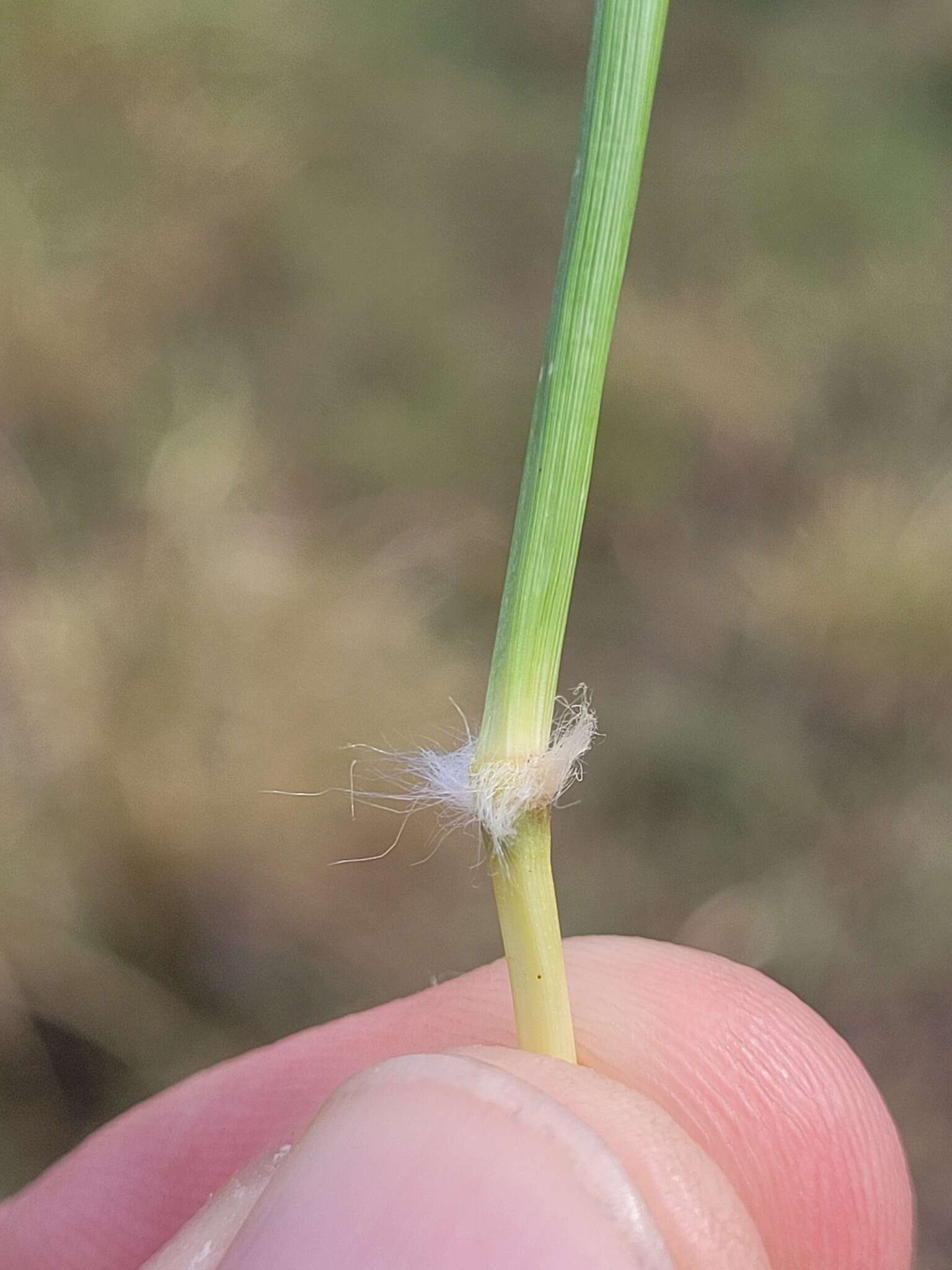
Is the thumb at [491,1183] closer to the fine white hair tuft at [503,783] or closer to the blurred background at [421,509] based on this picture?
the fine white hair tuft at [503,783]

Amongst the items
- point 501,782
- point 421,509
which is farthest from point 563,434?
point 421,509

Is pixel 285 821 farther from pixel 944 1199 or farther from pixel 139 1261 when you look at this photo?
pixel 944 1199

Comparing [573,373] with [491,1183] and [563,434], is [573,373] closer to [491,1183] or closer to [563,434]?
[563,434]

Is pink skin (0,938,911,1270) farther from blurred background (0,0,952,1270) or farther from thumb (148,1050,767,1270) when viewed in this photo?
blurred background (0,0,952,1270)

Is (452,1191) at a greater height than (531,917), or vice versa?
(531,917)

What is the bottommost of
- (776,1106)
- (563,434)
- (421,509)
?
(776,1106)

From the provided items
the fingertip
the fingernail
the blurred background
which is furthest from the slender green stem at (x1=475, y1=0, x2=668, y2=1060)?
the blurred background

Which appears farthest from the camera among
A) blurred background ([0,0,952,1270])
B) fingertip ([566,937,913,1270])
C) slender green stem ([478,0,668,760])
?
blurred background ([0,0,952,1270])
